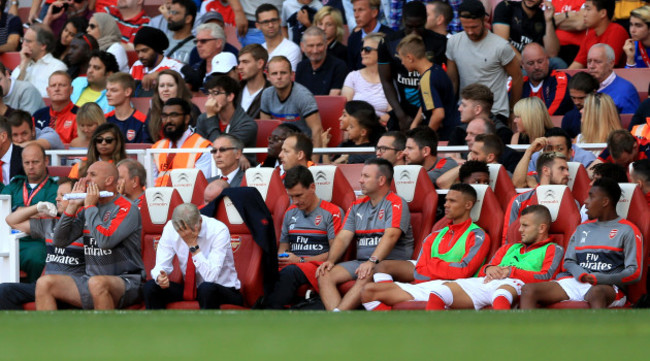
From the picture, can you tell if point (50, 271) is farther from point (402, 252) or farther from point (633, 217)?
point (633, 217)

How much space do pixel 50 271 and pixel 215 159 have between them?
5.34ft

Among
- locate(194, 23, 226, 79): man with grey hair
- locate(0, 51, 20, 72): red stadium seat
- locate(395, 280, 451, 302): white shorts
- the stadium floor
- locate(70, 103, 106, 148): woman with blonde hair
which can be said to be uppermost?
locate(194, 23, 226, 79): man with grey hair

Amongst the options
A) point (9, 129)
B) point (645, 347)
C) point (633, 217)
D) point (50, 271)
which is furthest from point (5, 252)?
point (645, 347)

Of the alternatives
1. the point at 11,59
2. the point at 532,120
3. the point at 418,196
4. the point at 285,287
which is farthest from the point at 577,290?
the point at 11,59

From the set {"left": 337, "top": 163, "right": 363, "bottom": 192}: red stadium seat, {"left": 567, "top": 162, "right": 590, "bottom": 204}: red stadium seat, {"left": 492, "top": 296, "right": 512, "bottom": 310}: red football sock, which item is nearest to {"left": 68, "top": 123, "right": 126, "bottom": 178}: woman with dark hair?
{"left": 337, "top": 163, "right": 363, "bottom": 192}: red stadium seat

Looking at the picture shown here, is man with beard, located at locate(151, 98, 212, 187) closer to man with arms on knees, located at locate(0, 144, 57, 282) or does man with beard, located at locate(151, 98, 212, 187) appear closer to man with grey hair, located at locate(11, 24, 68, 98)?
man with arms on knees, located at locate(0, 144, 57, 282)

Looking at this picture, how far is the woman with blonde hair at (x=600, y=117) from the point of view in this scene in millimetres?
10016

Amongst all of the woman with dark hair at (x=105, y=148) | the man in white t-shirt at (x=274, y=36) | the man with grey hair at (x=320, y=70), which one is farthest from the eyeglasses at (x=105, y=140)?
the man in white t-shirt at (x=274, y=36)

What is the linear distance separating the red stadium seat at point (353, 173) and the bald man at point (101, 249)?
1951 mm

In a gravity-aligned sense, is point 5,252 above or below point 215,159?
below

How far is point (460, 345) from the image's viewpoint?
433cm

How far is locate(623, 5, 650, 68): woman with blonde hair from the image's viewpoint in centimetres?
1161

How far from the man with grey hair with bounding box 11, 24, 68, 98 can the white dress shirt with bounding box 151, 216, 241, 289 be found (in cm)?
516

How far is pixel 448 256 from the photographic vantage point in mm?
8805
